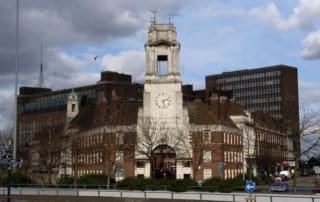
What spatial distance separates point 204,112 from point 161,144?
12.5 m

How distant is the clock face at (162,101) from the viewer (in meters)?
113

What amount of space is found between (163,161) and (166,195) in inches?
2173

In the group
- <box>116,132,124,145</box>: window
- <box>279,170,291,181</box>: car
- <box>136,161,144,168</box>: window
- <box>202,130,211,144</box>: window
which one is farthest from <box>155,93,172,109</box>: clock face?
<box>279,170,291,181</box>: car

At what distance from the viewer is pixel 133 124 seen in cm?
11825

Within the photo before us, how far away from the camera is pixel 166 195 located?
194ft

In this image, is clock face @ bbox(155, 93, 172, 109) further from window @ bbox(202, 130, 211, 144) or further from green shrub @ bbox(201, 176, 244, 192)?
green shrub @ bbox(201, 176, 244, 192)

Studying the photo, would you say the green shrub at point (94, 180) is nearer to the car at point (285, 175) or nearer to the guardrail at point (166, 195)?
the guardrail at point (166, 195)

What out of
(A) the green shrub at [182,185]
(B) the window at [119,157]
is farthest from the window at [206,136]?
(A) the green shrub at [182,185]

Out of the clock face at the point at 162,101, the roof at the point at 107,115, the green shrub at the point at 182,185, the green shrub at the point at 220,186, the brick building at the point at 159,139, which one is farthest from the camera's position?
the roof at the point at 107,115

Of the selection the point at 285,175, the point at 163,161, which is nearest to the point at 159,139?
the point at 163,161

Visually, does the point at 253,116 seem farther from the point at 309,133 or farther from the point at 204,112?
the point at 309,133

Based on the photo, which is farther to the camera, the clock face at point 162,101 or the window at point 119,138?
the window at point 119,138

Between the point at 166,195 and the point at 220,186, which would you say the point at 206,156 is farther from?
the point at 166,195

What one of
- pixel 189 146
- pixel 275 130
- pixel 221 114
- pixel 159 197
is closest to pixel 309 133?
pixel 159 197
